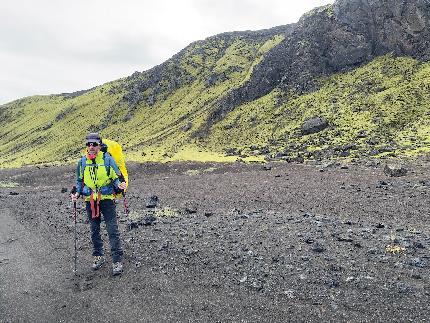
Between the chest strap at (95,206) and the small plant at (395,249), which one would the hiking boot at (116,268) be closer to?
the chest strap at (95,206)

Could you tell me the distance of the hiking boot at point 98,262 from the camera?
386 inches

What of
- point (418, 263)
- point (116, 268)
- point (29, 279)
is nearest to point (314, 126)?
Answer: point (418, 263)

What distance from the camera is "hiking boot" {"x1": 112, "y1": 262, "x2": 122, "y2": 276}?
930cm

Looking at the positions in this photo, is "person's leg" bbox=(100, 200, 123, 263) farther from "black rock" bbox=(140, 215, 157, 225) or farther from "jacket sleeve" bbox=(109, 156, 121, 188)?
"black rock" bbox=(140, 215, 157, 225)

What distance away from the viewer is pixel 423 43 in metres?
56.2

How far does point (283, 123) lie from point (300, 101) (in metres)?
7.11

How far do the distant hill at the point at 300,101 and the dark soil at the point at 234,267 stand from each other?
21638mm

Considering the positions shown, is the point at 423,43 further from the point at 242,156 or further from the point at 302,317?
the point at 302,317

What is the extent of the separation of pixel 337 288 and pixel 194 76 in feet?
341

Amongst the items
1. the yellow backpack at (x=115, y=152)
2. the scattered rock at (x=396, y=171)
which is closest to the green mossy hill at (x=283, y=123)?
the scattered rock at (x=396, y=171)

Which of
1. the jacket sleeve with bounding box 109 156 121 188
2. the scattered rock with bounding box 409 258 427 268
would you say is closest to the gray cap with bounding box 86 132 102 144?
the jacket sleeve with bounding box 109 156 121 188

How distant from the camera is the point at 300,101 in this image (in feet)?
203

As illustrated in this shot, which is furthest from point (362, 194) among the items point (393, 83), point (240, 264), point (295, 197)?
point (393, 83)

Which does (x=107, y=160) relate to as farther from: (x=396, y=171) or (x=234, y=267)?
(x=396, y=171)
